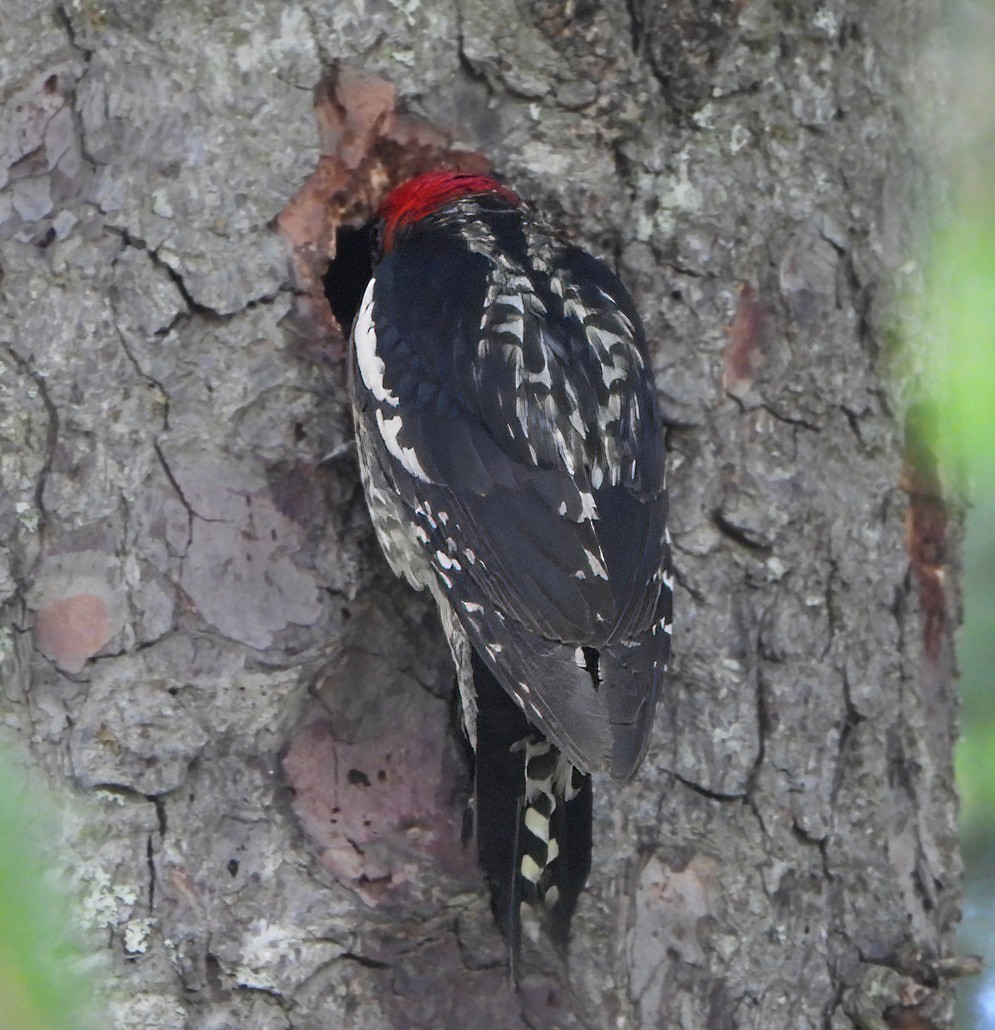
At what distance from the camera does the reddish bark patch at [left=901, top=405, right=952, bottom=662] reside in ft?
7.92

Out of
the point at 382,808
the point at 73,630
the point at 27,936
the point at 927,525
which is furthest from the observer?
the point at 927,525

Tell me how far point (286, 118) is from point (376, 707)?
3.38 feet

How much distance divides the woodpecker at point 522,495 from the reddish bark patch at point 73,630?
49 centimetres

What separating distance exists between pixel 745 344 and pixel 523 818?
91 cm

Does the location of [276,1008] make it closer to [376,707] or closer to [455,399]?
[376,707]

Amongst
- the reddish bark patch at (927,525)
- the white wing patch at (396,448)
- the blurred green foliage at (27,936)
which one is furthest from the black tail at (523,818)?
the blurred green foliage at (27,936)

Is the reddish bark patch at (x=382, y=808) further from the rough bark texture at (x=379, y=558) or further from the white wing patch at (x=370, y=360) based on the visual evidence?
the white wing patch at (x=370, y=360)

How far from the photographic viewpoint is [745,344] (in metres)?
2.29

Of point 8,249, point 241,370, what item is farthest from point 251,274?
point 8,249

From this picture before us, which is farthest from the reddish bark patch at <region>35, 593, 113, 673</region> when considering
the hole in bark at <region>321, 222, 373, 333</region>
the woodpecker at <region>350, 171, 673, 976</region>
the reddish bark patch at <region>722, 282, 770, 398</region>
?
the reddish bark patch at <region>722, 282, 770, 398</region>

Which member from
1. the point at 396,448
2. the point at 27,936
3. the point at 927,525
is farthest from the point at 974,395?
the point at 27,936

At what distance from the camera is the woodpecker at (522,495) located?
80.6 inches

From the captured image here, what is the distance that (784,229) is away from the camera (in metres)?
2.32

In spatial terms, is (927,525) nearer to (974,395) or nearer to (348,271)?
(974,395)
